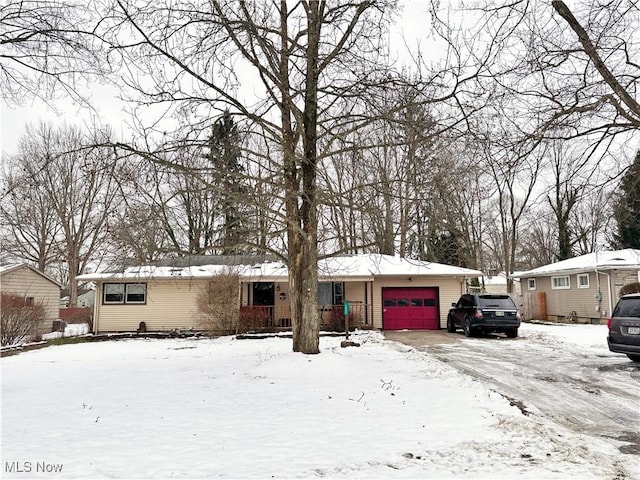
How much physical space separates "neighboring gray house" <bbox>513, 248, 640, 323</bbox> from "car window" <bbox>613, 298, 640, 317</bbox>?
36.1 ft

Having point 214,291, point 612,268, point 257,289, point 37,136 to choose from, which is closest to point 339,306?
point 257,289

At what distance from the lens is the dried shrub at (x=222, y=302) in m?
18.4

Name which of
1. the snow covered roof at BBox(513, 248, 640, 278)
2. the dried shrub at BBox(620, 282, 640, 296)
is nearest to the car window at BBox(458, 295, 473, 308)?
the snow covered roof at BBox(513, 248, 640, 278)

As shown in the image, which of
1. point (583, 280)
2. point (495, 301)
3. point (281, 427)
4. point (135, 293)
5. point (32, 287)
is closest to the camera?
point (281, 427)

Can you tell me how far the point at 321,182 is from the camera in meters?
10.8

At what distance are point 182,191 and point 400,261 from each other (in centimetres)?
1529

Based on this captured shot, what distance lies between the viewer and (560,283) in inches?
971

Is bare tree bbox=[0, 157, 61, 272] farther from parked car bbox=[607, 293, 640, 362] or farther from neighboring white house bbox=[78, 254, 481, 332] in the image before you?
parked car bbox=[607, 293, 640, 362]

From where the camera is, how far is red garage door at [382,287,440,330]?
68.7 ft

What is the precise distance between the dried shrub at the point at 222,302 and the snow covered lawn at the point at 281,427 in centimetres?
870

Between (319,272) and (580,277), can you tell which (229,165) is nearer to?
(319,272)

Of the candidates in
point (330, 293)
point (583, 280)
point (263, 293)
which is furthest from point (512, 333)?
point (263, 293)

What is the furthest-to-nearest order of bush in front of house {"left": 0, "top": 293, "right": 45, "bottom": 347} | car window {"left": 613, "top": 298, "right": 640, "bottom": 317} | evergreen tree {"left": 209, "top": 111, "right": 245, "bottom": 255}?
bush in front of house {"left": 0, "top": 293, "right": 45, "bottom": 347}
car window {"left": 613, "top": 298, "right": 640, "bottom": 317}
evergreen tree {"left": 209, "top": 111, "right": 245, "bottom": 255}

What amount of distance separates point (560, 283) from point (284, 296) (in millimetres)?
15009
